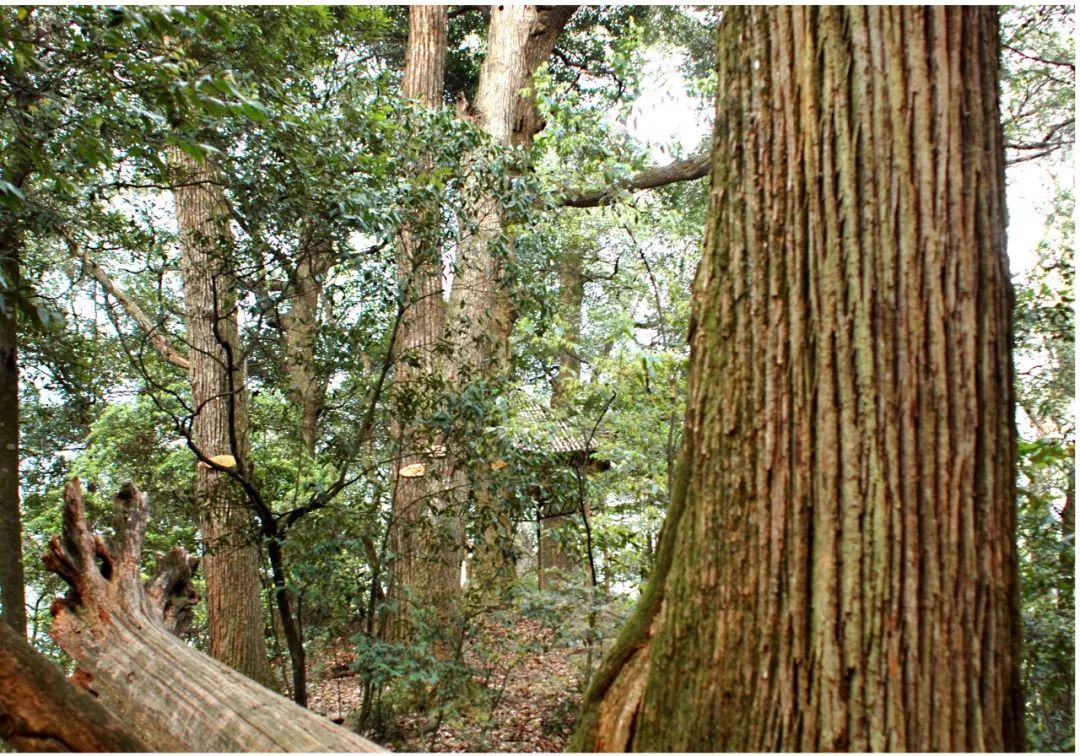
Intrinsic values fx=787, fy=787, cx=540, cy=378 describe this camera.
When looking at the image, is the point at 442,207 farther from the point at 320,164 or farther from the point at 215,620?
the point at 215,620

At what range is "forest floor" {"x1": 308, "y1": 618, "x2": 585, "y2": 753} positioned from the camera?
445cm

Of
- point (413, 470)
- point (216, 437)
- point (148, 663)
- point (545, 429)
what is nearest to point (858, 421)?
point (148, 663)

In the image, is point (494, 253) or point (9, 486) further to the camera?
point (9, 486)

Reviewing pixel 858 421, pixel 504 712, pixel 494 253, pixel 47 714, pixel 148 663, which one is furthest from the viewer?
pixel 504 712

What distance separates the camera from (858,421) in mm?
1608

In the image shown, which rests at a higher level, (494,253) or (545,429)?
(494,253)

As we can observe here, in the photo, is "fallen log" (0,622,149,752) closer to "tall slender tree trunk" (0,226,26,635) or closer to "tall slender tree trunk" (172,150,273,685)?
"tall slender tree trunk" (172,150,273,685)

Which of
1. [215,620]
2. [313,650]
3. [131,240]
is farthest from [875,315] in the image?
[215,620]

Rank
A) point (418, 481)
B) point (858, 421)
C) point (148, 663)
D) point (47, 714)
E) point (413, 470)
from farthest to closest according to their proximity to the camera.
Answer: point (418, 481), point (413, 470), point (148, 663), point (47, 714), point (858, 421)

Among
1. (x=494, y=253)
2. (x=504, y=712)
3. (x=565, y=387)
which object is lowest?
(x=504, y=712)

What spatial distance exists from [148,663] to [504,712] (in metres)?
2.92

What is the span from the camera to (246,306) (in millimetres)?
4590

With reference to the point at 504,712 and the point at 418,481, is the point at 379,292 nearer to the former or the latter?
the point at 418,481

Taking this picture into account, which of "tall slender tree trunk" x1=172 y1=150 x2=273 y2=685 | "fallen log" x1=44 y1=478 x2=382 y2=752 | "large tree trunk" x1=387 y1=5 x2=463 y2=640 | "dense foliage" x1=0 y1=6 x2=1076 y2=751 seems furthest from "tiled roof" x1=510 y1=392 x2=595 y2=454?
"fallen log" x1=44 y1=478 x2=382 y2=752
